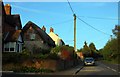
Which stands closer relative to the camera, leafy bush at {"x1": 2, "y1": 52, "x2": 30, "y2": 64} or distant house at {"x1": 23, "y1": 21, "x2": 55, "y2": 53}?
leafy bush at {"x1": 2, "y1": 52, "x2": 30, "y2": 64}

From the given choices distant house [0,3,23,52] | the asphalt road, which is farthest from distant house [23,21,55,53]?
the asphalt road

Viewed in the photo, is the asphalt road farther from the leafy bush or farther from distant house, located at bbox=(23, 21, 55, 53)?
distant house, located at bbox=(23, 21, 55, 53)

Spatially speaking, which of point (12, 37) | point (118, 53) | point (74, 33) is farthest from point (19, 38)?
point (118, 53)

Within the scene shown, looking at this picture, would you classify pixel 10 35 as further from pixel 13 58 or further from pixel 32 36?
pixel 32 36

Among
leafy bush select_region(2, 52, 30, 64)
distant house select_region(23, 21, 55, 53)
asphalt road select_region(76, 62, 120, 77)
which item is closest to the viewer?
asphalt road select_region(76, 62, 120, 77)

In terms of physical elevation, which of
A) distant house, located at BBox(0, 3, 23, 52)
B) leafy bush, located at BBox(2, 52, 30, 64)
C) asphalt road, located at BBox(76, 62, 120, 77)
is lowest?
asphalt road, located at BBox(76, 62, 120, 77)

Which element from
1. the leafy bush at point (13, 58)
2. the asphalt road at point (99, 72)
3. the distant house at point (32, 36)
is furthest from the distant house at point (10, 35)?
the asphalt road at point (99, 72)

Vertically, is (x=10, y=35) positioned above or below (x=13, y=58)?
above

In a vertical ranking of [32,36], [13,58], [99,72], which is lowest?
[99,72]

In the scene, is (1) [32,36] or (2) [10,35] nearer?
(2) [10,35]

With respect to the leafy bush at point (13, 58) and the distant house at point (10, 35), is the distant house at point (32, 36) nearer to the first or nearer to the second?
the distant house at point (10, 35)

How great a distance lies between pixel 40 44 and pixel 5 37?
67.2ft

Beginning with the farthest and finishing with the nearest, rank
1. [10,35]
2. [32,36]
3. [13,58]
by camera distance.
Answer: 1. [32,36]
2. [10,35]
3. [13,58]

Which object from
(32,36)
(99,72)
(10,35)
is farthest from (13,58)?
(32,36)
